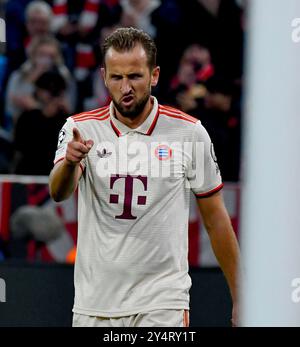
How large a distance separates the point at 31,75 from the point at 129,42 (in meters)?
3.04

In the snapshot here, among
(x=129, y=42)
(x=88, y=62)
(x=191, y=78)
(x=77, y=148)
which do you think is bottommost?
(x=77, y=148)

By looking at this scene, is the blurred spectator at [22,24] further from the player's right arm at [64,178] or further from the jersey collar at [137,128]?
the player's right arm at [64,178]

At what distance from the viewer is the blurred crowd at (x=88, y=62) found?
495 centimetres

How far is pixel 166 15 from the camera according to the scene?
5.59m

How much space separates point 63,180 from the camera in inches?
89.5

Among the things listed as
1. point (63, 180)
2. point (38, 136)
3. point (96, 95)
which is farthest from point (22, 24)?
point (63, 180)

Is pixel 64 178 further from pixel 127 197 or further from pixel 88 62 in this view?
pixel 88 62

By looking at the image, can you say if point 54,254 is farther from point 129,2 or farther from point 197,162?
point 129,2

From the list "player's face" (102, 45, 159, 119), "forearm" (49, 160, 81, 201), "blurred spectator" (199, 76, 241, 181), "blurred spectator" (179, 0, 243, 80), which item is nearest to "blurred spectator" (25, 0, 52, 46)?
"blurred spectator" (179, 0, 243, 80)

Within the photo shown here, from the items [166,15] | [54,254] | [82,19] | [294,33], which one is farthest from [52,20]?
[294,33]

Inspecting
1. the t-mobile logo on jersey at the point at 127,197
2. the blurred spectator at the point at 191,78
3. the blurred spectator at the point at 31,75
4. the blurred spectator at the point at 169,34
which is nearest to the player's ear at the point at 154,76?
the t-mobile logo on jersey at the point at 127,197

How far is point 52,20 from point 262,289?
500 centimetres

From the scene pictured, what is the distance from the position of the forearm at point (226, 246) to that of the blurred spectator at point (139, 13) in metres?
3.10

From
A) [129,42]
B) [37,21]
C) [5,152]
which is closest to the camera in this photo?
[129,42]
